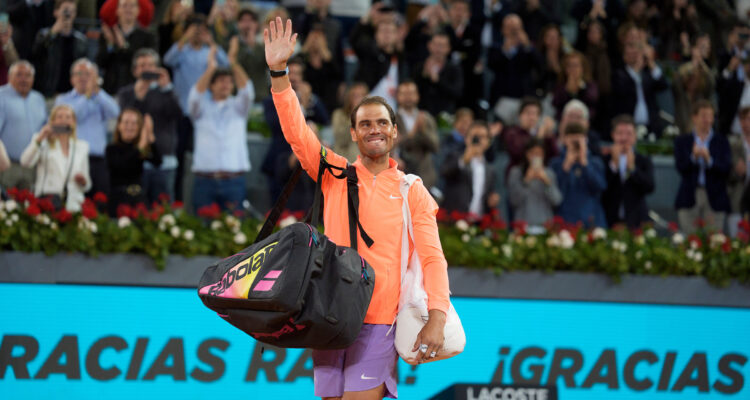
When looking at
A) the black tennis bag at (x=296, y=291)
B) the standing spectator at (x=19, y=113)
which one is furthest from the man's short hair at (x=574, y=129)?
the black tennis bag at (x=296, y=291)

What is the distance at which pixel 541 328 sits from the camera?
7078 mm

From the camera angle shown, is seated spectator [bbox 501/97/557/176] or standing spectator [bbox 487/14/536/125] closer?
seated spectator [bbox 501/97/557/176]

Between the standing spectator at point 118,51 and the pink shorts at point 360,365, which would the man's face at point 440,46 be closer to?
the standing spectator at point 118,51

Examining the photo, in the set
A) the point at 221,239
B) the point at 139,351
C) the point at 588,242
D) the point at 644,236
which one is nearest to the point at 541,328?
the point at 588,242

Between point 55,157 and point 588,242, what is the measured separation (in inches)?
184

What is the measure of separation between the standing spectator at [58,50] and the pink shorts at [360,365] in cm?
611

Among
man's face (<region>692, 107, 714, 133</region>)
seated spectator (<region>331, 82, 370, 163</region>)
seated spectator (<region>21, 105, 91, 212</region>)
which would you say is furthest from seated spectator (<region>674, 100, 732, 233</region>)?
seated spectator (<region>21, 105, 91, 212</region>)

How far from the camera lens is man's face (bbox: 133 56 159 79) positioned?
8594 mm

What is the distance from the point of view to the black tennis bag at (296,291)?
3360mm

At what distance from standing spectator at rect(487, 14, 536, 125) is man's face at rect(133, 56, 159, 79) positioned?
4.06m

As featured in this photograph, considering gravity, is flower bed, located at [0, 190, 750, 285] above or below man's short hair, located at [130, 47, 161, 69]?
below

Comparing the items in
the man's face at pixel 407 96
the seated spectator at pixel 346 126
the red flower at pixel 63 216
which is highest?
the man's face at pixel 407 96

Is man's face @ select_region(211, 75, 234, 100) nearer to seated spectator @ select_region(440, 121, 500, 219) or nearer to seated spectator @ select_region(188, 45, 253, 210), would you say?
seated spectator @ select_region(188, 45, 253, 210)

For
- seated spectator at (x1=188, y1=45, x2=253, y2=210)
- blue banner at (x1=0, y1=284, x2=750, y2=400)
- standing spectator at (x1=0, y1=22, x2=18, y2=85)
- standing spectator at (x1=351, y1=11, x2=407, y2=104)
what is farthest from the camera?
standing spectator at (x1=351, y1=11, x2=407, y2=104)
